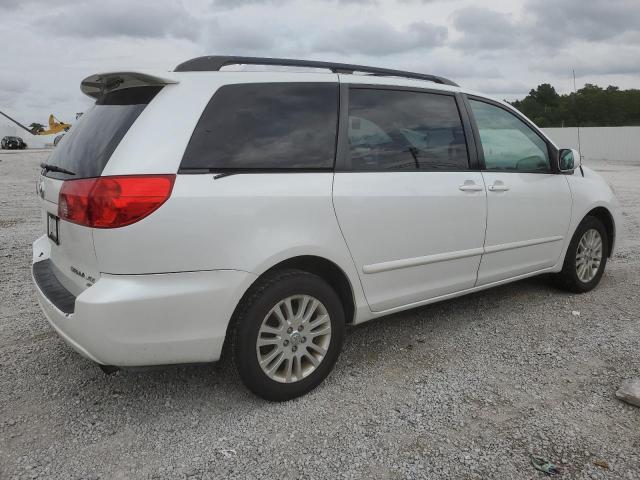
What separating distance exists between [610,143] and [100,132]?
37.7m

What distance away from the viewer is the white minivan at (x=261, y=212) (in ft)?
8.22

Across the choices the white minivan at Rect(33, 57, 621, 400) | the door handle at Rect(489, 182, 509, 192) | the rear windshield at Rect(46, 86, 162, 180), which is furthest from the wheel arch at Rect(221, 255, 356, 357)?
the door handle at Rect(489, 182, 509, 192)

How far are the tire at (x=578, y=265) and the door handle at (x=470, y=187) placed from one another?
1467 millimetres

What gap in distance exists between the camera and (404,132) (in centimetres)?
Answer: 348

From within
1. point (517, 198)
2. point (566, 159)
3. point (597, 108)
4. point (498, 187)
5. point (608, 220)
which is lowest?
point (608, 220)

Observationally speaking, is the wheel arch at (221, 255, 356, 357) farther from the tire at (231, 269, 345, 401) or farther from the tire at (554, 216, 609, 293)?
the tire at (554, 216, 609, 293)

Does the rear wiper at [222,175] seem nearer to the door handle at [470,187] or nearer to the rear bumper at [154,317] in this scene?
the rear bumper at [154,317]

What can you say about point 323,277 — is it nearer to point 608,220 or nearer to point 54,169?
point 54,169

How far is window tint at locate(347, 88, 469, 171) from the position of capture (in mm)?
3254

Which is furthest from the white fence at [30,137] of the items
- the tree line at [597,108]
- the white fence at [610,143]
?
the tree line at [597,108]

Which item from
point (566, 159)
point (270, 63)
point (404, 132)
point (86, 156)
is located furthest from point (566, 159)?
point (86, 156)

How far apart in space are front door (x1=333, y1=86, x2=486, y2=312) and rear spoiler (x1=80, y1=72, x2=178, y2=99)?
3.54ft

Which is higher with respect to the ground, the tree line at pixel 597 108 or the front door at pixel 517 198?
the tree line at pixel 597 108

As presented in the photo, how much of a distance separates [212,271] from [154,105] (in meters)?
0.86
